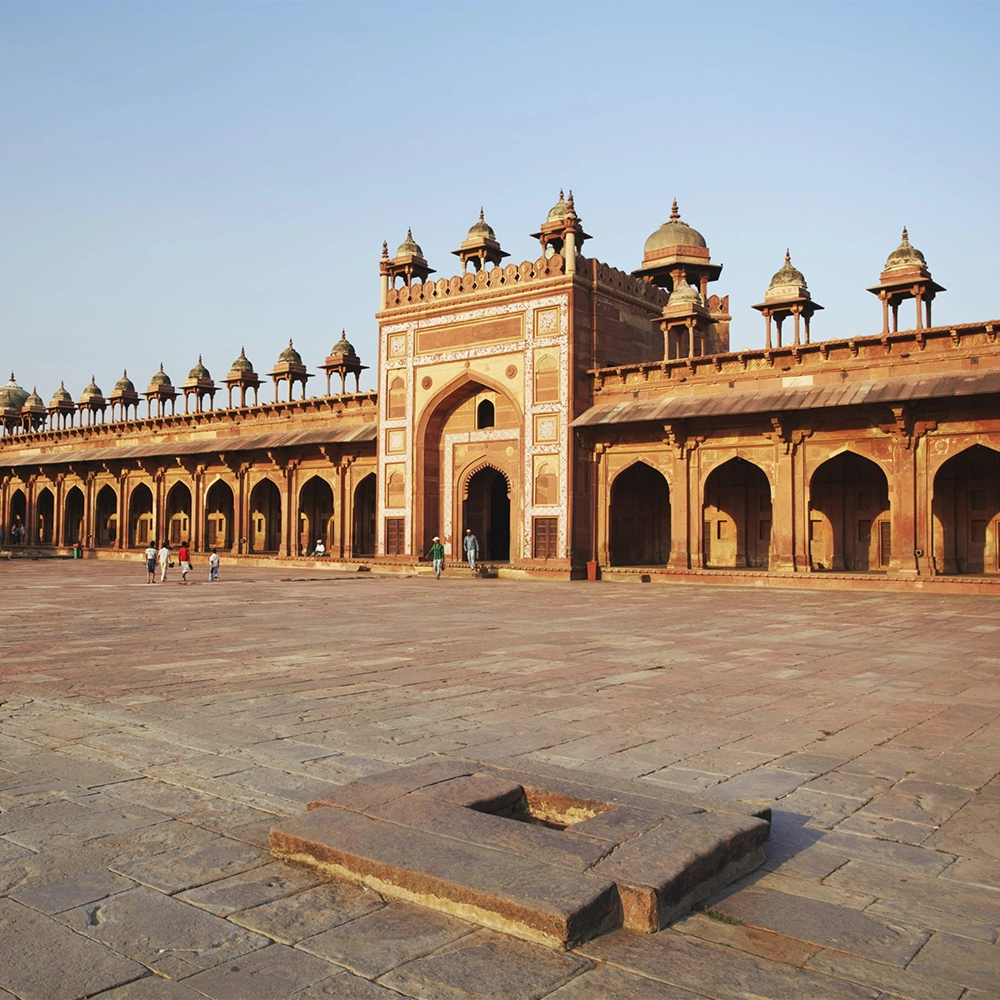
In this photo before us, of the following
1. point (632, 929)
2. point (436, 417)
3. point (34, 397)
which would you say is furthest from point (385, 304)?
point (34, 397)

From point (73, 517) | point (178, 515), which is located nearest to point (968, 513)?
point (178, 515)

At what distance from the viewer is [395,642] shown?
10.9 metres

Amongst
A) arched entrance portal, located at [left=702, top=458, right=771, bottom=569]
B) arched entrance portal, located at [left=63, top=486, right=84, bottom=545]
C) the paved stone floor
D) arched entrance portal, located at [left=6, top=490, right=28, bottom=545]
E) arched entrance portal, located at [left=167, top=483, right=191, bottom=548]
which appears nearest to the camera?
the paved stone floor

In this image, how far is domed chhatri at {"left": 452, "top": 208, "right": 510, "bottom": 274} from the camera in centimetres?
2948

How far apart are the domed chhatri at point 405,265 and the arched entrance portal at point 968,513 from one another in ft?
55.3

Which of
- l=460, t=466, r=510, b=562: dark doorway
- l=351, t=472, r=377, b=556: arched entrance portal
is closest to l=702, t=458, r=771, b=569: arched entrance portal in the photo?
l=460, t=466, r=510, b=562: dark doorway

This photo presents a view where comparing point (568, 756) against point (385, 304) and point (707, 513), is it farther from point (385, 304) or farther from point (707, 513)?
point (385, 304)

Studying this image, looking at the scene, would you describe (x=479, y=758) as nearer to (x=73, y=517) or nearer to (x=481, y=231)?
(x=481, y=231)

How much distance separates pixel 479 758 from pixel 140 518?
42354 mm

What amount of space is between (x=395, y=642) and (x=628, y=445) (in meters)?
16.1

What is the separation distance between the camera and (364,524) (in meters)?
35.7

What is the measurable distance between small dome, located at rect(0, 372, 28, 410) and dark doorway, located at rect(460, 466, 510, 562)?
37.9 meters

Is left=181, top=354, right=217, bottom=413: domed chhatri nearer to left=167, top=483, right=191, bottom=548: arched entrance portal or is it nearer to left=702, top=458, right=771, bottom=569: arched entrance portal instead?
left=167, top=483, right=191, bottom=548: arched entrance portal

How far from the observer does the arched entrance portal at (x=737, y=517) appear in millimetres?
25891
